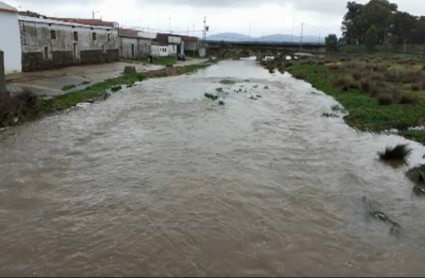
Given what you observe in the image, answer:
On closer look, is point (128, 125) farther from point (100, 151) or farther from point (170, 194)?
point (170, 194)

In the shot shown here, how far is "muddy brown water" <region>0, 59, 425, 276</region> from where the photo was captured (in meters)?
6.93

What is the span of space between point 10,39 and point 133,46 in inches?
1183

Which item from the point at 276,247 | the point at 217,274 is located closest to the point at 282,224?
the point at 276,247

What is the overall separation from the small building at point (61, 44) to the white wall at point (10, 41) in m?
0.69

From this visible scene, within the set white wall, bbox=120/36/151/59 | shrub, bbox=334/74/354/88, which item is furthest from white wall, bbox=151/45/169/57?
shrub, bbox=334/74/354/88

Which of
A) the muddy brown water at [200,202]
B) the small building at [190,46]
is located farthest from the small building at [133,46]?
the muddy brown water at [200,202]

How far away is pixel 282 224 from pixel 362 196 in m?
2.77

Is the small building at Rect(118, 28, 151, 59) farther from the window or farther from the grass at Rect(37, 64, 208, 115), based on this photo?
the window

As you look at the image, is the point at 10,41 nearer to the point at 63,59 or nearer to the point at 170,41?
the point at 63,59

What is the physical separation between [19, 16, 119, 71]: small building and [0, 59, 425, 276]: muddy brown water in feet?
56.6

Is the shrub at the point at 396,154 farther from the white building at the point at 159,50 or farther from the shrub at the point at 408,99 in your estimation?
the white building at the point at 159,50

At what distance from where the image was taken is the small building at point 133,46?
180 feet

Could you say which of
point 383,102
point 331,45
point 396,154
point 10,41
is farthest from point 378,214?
point 331,45

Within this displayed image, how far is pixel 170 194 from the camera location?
9.73m
